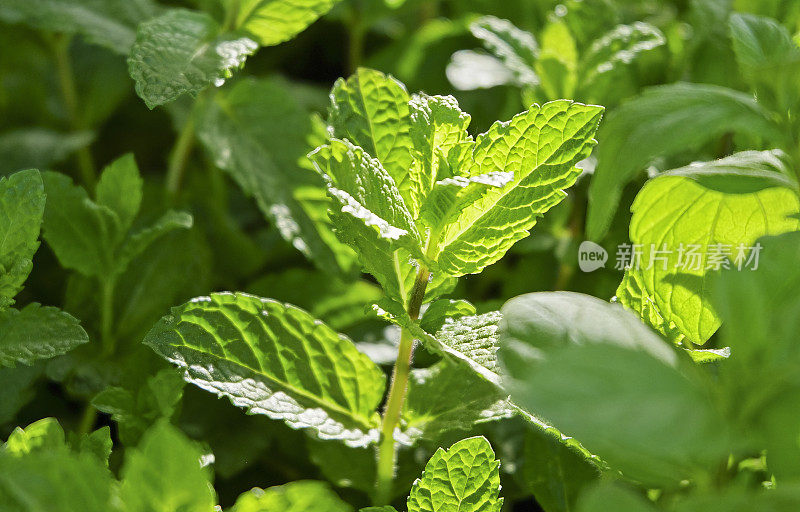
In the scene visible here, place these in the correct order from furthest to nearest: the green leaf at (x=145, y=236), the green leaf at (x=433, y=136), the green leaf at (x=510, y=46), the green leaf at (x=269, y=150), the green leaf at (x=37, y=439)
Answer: the green leaf at (x=510, y=46) → the green leaf at (x=269, y=150) → the green leaf at (x=145, y=236) → the green leaf at (x=433, y=136) → the green leaf at (x=37, y=439)

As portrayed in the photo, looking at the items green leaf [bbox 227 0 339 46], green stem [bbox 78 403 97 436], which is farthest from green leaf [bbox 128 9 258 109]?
green stem [bbox 78 403 97 436]

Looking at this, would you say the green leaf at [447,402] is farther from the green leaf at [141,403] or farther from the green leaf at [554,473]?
the green leaf at [141,403]

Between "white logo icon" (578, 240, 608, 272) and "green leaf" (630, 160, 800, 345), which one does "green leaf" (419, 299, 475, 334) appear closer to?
"green leaf" (630, 160, 800, 345)

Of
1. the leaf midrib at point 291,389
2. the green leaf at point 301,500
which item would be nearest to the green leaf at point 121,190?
the leaf midrib at point 291,389

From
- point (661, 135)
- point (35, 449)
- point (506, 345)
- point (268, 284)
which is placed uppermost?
point (661, 135)

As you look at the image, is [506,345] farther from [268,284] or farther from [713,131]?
[268,284]

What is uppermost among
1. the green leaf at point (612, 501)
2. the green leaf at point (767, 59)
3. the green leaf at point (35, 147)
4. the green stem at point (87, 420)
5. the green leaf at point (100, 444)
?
the green leaf at point (767, 59)

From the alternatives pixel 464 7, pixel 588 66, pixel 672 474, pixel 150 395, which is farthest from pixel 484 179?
pixel 464 7
